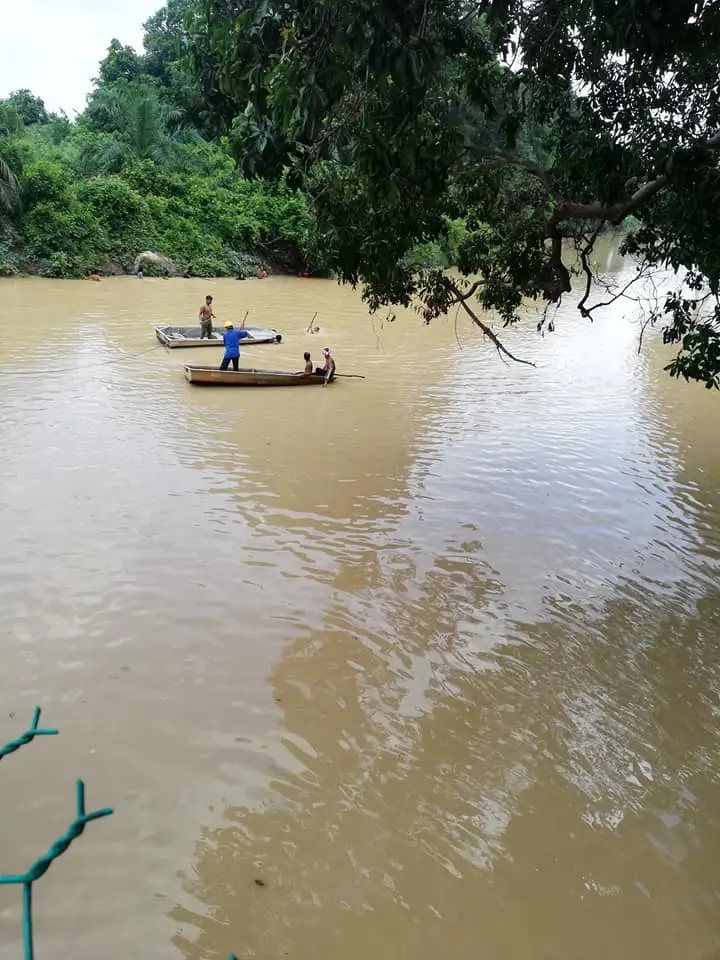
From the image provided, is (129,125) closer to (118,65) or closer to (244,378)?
(118,65)

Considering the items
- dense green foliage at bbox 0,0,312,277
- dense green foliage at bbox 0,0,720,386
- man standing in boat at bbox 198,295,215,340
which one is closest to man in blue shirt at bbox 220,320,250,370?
man standing in boat at bbox 198,295,215,340

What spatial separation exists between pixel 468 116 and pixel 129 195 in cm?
2554

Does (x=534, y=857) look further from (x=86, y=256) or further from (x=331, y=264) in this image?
(x=86, y=256)

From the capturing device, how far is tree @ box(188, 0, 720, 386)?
14.8 feet

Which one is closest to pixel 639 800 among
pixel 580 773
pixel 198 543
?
pixel 580 773

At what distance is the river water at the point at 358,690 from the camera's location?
3.42m

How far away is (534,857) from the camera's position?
3744 millimetres

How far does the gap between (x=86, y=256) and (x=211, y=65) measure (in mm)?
24183

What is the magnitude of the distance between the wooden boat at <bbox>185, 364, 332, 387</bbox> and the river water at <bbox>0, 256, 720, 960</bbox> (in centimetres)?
218

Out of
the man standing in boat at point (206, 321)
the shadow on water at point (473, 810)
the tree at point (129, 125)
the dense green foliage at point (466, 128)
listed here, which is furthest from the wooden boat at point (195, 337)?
the tree at point (129, 125)

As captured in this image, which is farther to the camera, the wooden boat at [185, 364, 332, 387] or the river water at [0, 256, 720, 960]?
the wooden boat at [185, 364, 332, 387]

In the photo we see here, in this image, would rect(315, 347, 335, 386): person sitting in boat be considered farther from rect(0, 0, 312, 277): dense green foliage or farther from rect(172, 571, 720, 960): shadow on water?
rect(0, 0, 312, 277): dense green foliage

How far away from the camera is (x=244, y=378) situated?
13.9m

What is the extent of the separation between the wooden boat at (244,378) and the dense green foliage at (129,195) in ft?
49.5
